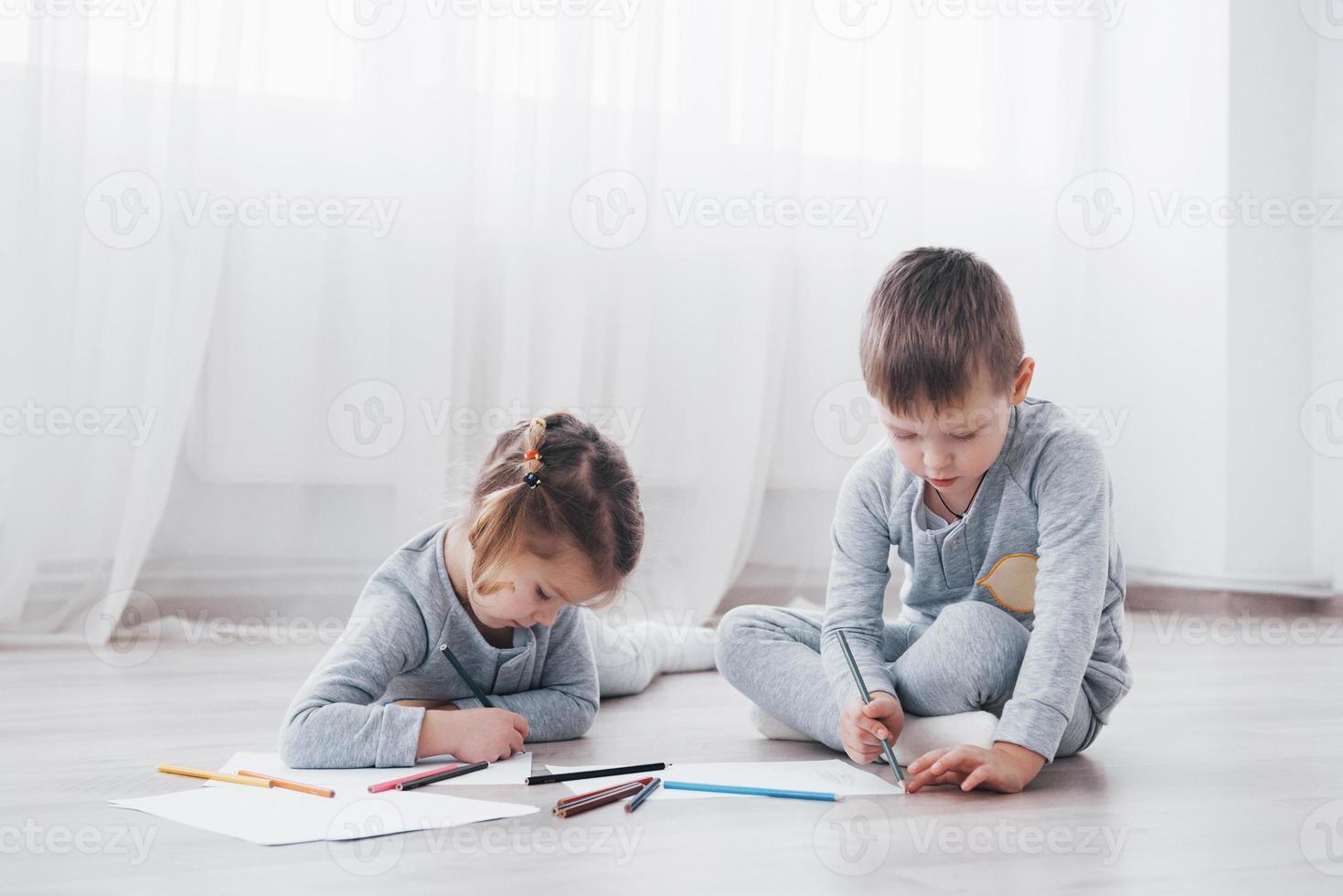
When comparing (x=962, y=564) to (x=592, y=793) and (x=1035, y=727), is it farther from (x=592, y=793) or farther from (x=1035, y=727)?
(x=592, y=793)

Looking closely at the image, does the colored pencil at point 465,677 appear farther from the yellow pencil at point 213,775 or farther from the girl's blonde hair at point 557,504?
the yellow pencil at point 213,775

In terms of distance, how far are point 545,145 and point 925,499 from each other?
116 centimetres

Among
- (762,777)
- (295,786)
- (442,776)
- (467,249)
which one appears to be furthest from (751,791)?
(467,249)

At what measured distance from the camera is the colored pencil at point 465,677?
1166 mm

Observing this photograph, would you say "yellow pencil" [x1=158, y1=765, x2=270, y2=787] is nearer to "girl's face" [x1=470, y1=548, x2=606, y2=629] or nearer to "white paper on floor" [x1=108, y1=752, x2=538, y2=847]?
"white paper on floor" [x1=108, y1=752, x2=538, y2=847]

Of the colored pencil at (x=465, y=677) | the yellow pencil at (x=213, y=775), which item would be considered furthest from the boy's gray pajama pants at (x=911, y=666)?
the yellow pencil at (x=213, y=775)

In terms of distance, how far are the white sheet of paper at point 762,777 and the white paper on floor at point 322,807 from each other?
8 centimetres

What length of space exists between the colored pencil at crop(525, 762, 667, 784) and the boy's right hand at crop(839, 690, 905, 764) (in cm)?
17

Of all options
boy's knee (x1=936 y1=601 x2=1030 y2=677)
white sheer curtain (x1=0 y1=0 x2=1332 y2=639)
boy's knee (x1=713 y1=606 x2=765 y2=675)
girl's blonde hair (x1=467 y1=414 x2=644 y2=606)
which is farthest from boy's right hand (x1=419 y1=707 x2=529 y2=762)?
white sheer curtain (x1=0 y1=0 x2=1332 y2=639)

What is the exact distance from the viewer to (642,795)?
95cm

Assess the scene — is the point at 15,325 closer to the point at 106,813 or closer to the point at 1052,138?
the point at 106,813

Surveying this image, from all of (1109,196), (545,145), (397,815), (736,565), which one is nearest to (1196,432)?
(1109,196)

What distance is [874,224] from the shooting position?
2.35 m

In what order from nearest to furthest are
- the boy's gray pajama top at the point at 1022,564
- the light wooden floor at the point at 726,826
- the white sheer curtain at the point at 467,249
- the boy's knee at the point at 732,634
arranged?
1. the light wooden floor at the point at 726,826
2. the boy's gray pajama top at the point at 1022,564
3. the boy's knee at the point at 732,634
4. the white sheer curtain at the point at 467,249
